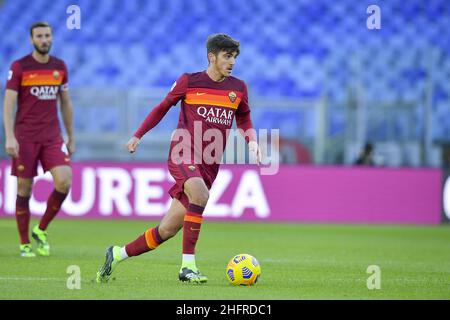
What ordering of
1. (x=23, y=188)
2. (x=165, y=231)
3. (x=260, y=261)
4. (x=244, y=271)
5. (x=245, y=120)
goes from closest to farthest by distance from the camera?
(x=244, y=271) → (x=165, y=231) → (x=245, y=120) → (x=260, y=261) → (x=23, y=188)

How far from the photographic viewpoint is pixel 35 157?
9.87 metres

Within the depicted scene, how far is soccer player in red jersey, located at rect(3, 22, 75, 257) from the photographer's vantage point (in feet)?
31.8

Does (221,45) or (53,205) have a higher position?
(221,45)

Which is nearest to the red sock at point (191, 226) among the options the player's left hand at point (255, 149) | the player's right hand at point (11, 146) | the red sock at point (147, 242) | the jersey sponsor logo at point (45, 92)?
the red sock at point (147, 242)

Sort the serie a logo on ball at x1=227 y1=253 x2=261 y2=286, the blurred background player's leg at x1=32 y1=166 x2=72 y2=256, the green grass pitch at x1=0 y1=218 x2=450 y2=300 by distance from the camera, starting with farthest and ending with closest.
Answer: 1. the blurred background player's leg at x1=32 y1=166 x2=72 y2=256
2. the serie a logo on ball at x1=227 y1=253 x2=261 y2=286
3. the green grass pitch at x1=0 y1=218 x2=450 y2=300

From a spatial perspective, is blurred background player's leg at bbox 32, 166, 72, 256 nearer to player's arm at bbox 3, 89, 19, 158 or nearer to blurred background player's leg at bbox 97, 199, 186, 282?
player's arm at bbox 3, 89, 19, 158

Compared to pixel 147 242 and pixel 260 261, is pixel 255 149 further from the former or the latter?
pixel 260 261

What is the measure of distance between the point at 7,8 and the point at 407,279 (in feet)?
51.3

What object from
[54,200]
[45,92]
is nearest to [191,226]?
[54,200]

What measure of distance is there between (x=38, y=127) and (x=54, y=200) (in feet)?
2.63

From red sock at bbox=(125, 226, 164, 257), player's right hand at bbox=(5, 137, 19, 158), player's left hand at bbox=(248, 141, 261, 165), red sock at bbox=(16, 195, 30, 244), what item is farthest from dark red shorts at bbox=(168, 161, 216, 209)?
red sock at bbox=(16, 195, 30, 244)

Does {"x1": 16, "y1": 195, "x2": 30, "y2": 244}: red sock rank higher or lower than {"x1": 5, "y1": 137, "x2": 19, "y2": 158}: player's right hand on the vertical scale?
lower

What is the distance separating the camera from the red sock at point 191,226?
23.8ft

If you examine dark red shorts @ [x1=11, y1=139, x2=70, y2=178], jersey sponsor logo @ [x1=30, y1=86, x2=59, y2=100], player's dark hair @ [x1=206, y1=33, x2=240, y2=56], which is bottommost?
dark red shorts @ [x1=11, y1=139, x2=70, y2=178]
